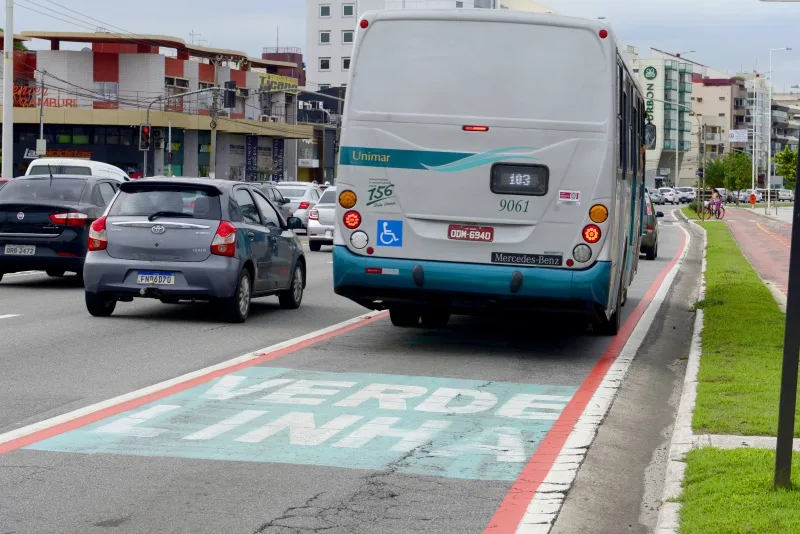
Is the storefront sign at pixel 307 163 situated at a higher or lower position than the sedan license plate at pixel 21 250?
higher

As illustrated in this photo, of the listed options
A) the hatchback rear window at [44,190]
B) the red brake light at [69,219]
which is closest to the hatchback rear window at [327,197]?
the hatchback rear window at [44,190]

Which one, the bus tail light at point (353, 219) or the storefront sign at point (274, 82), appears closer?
the bus tail light at point (353, 219)

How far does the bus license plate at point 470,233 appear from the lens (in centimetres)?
1240

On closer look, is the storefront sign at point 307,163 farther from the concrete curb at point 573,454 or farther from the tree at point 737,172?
the concrete curb at point 573,454

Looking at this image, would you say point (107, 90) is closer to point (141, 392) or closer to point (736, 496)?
point (141, 392)

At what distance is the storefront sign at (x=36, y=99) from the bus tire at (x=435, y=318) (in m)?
69.2

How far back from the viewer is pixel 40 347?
1261cm

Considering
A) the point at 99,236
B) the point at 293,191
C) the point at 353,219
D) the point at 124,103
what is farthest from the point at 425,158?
the point at 124,103

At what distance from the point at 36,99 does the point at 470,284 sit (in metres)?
74.7

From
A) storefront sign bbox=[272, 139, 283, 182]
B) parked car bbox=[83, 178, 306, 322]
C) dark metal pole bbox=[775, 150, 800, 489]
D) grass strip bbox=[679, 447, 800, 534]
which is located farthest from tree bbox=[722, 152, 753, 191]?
dark metal pole bbox=[775, 150, 800, 489]

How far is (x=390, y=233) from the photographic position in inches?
499

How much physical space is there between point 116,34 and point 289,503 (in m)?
80.7

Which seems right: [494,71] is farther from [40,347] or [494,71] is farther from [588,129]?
[40,347]

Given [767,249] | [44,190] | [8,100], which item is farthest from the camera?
[767,249]
